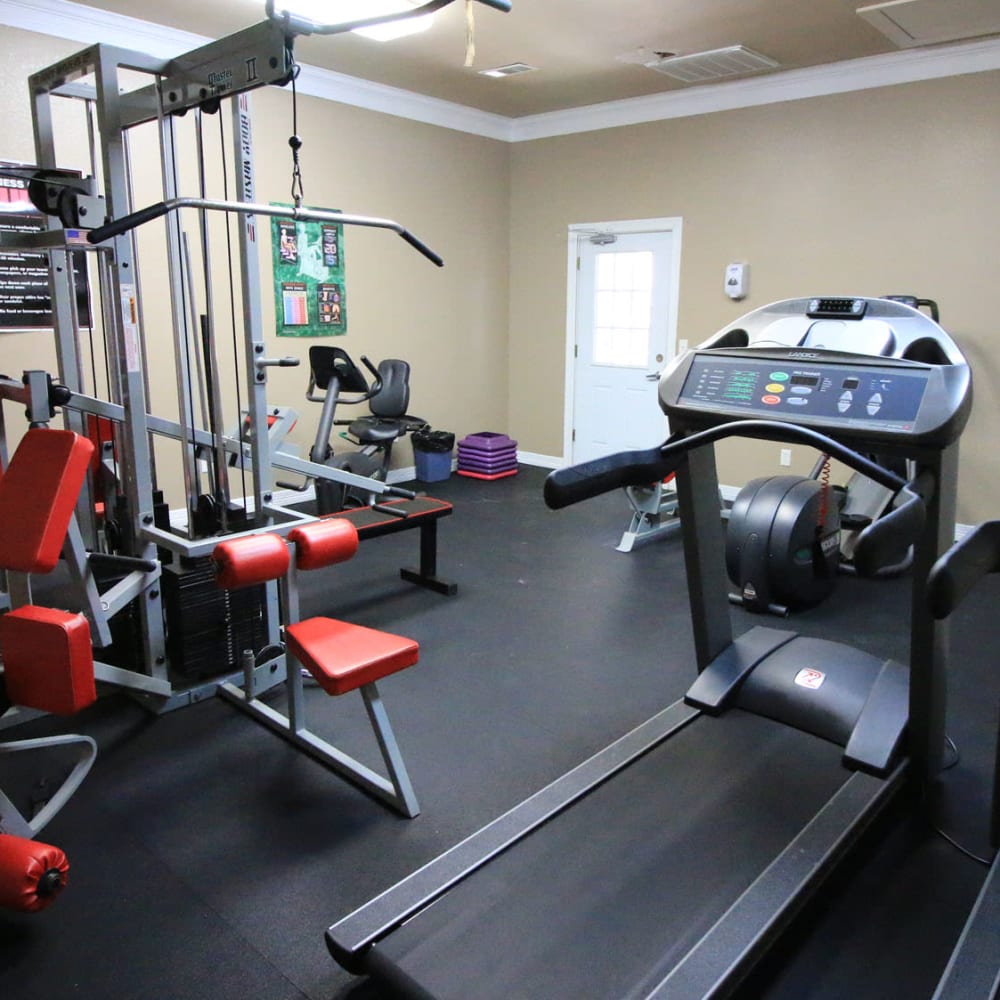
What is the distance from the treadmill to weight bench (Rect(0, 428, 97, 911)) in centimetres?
91

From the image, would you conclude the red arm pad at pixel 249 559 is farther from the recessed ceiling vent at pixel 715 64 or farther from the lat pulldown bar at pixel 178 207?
the recessed ceiling vent at pixel 715 64

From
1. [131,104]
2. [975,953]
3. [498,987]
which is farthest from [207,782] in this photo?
[131,104]

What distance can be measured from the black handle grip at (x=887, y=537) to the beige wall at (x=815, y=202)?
3717 millimetres

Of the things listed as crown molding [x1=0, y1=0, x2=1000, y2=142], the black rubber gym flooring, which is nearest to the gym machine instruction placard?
crown molding [x1=0, y1=0, x2=1000, y2=142]

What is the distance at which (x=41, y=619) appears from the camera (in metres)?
1.93

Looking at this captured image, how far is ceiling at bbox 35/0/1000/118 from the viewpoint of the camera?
3912 mm

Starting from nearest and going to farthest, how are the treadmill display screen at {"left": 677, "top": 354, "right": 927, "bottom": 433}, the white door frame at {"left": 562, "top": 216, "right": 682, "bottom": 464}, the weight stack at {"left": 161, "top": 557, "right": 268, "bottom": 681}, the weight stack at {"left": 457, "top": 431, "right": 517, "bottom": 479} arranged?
1. the treadmill display screen at {"left": 677, "top": 354, "right": 927, "bottom": 433}
2. the weight stack at {"left": 161, "top": 557, "right": 268, "bottom": 681}
3. the white door frame at {"left": 562, "top": 216, "right": 682, "bottom": 464}
4. the weight stack at {"left": 457, "top": 431, "right": 517, "bottom": 479}

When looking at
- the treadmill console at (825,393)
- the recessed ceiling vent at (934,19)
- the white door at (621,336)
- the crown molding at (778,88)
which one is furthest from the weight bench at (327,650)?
the crown molding at (778,88)

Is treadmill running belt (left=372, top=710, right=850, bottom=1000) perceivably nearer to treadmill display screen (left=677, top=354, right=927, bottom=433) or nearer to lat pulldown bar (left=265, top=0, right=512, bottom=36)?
treadmill display screen (left=677, top=354, right=927, bottom=433)

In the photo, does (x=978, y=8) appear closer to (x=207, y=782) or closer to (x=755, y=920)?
(x=755, y=920)

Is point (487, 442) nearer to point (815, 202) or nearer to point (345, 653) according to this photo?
point (815, 202)

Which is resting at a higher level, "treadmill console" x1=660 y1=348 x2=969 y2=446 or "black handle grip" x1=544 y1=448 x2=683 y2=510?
"treadmill console" x1=660 y1=348 x2=969 y2=446

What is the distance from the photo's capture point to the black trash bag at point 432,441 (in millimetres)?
6188

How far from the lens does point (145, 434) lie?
260cm
